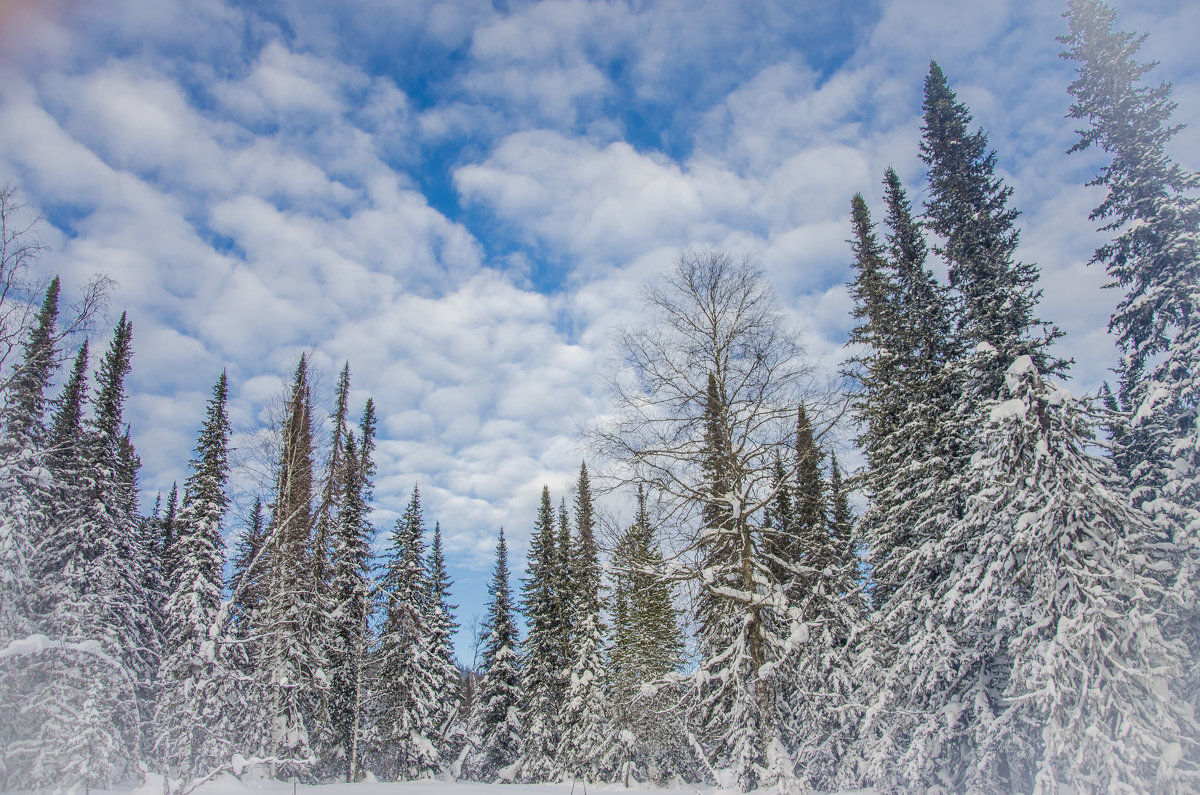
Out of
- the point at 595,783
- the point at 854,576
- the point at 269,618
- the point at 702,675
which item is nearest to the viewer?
the point at 702,675

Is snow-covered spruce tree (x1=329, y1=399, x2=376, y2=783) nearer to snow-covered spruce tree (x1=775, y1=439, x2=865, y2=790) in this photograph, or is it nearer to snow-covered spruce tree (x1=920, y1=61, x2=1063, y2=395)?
snow-covered spruce tree (x1=775, y1=439, x2=865, y2=790)

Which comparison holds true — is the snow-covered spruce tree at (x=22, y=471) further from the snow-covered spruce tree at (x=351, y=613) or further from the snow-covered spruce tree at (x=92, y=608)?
the snow-covered spruce tree at (x=351, y=613)

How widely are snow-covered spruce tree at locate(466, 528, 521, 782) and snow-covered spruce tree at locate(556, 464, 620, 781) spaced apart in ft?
14.6

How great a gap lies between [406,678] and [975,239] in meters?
30.2

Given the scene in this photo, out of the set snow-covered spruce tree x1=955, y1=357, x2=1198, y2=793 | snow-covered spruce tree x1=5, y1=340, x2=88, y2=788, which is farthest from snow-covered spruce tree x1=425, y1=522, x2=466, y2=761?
snow-covered spruce tree x1=955, y1=357, x2=1198, y2=793

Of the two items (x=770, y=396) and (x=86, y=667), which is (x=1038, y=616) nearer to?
(x=770, y=396)

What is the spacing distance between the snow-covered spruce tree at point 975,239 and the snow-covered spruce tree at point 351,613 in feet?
78.5

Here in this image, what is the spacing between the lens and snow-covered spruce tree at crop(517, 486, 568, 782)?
95.5 feet

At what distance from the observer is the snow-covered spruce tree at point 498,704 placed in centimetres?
3203

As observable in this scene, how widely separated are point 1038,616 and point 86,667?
93.5 feet

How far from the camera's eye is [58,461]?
22.0m

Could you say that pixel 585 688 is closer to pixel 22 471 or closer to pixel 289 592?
pixel 289 592

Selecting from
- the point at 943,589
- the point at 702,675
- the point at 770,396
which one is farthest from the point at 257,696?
the point at 943,589

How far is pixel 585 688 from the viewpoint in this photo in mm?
28188
